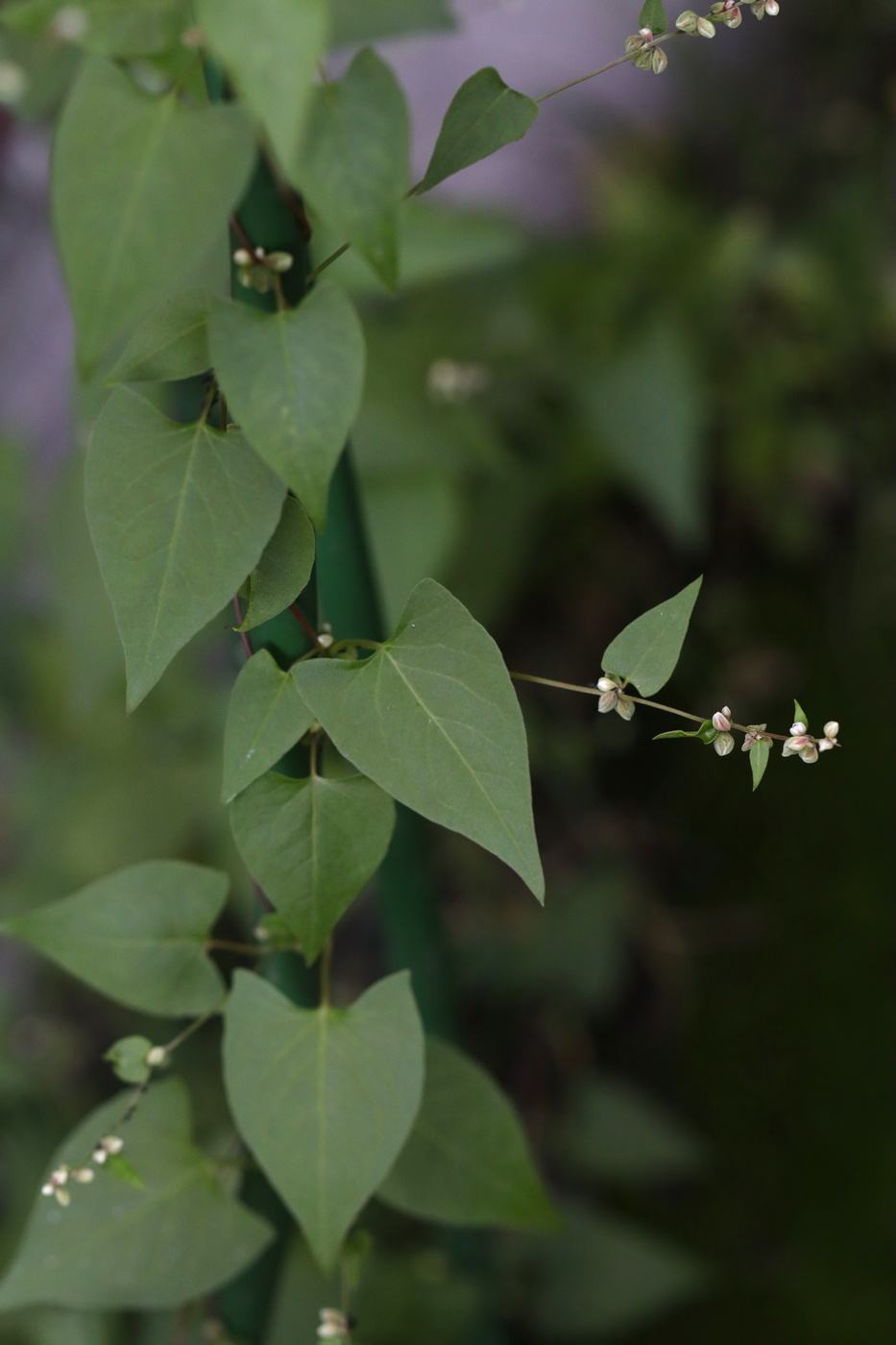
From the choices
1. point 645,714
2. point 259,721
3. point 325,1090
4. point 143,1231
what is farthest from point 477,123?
point 645,714

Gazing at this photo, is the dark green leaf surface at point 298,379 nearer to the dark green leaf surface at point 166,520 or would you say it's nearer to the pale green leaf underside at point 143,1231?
the dark green leaf surface at point 166,520

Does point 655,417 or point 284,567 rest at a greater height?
point 284,567

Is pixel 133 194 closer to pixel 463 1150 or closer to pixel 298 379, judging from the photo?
pixel 298 379

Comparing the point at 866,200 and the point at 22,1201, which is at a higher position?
the point at 866,200

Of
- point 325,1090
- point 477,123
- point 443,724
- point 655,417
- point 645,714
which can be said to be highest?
point 477,123

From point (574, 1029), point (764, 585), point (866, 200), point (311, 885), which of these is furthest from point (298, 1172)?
point (866, 200)

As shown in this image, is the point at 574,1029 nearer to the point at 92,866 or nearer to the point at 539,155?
the point at 92,866
